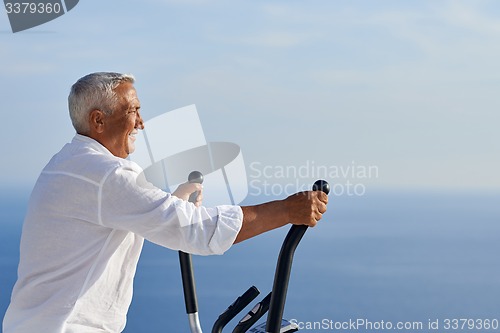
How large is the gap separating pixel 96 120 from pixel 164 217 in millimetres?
387

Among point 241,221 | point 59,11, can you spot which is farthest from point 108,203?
point 59,11

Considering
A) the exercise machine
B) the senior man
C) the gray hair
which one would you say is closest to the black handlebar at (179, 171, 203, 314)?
the exercise machine

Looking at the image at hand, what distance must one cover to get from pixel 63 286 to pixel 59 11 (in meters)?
4.03

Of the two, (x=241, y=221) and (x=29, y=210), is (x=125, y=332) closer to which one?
(x=29, y=210)

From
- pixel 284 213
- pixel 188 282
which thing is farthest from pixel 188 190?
pixel 284 213

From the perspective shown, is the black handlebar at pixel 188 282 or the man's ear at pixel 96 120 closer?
the man's ear at pixel 96 120

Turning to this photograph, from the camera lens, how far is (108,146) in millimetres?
2307

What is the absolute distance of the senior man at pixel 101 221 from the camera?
210 centimetres

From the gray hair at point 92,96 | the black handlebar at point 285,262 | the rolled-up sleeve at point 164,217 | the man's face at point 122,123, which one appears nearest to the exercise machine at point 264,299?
the black handlebar at point 285,262

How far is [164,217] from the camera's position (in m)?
2.09

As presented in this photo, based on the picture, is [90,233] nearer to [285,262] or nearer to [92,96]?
[92,96]

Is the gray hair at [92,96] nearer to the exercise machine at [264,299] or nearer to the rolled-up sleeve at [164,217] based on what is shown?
the rolled-up sleeve at [164,217]

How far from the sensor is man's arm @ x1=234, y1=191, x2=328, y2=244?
2.08 meters

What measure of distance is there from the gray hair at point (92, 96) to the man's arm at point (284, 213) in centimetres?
51
